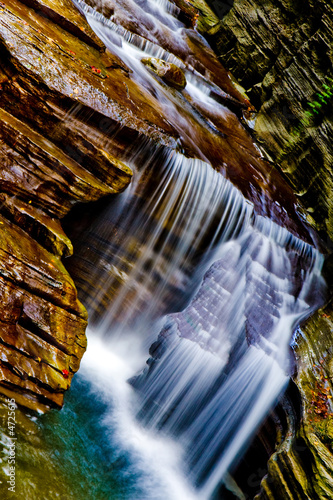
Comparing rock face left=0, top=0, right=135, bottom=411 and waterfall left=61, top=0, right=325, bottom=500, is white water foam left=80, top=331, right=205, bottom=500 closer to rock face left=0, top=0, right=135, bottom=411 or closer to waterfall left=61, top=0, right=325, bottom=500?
waterfall left=61, top=0, right=325, bottom=500

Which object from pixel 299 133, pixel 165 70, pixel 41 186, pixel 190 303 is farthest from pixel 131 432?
pixel 299 133

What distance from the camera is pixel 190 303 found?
7.98m

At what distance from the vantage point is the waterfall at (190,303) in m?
7.03

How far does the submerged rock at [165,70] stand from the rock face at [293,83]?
384cm

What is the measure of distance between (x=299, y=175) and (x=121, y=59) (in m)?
6.59

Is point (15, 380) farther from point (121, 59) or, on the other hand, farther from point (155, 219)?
point (121, 59)

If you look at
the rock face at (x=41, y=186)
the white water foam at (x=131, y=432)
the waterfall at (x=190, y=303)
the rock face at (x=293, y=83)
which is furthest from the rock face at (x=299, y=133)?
the rock face at (x=41, y=186)

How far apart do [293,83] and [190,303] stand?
9357 mm

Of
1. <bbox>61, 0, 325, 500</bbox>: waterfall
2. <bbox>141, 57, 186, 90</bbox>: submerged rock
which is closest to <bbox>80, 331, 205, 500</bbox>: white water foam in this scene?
<bbox>61, 0, 325, 500</bbox>: waterfall

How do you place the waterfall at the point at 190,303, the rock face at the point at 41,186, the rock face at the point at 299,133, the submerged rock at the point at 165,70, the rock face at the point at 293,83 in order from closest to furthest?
the rock face at the point at 41,186
the rock face at the point at 299,133
the waterfall at the point at 190,303
the submerged rock at the point at 165,70
the rock face at the point at 293,83

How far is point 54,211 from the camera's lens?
6461mm

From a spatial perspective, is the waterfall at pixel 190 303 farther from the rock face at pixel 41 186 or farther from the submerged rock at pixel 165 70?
the submerged rock at pixel 165 70

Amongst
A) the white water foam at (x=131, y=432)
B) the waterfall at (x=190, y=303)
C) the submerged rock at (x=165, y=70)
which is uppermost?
the submerged rock at (x=165, y=70)

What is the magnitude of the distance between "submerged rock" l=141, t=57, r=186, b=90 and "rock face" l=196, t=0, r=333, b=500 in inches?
148
